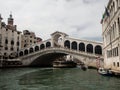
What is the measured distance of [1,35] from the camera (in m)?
54.6

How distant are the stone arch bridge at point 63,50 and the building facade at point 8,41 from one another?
7.98ft

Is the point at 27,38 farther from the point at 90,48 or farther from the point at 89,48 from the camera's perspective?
the point at 90,48

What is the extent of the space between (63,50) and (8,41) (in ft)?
58.1

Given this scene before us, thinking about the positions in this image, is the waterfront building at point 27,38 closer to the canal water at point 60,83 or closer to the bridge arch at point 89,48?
the bridge arch at point 89,48

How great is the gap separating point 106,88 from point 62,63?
35.7 meters

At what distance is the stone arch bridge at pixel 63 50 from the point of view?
42222mm

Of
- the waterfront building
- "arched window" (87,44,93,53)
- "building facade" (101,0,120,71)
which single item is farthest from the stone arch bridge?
"building facade" (101,0,120,71)

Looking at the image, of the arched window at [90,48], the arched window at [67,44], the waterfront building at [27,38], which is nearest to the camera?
the arched window at [90,48]

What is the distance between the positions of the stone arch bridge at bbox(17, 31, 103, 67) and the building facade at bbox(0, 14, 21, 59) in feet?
7.98

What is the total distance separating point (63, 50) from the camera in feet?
153

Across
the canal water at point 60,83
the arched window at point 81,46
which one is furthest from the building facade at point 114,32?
the arched window at point 81,46

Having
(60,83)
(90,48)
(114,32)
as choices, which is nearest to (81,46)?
(90,48)

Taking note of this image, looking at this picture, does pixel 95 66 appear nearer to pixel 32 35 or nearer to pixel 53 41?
pixel 53 41

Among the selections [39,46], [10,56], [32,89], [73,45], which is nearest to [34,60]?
[39,46]
